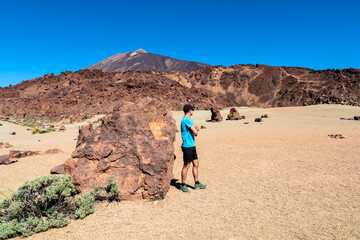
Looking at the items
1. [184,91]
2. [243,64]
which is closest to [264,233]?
[184,91]

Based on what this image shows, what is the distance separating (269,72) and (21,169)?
70136 mm

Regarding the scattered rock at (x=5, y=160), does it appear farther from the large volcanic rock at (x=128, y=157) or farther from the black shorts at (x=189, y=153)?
the black shorts at (x=189, y=153)

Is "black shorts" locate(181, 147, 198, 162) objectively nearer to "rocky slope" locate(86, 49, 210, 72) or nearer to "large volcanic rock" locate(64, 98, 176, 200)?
"large volcanic rock" locate(64, 98, 176, 200)

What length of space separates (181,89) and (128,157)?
36.0 meters

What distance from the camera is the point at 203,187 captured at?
482 cm

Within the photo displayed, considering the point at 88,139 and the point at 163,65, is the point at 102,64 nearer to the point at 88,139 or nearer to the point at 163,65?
the point at 163,65

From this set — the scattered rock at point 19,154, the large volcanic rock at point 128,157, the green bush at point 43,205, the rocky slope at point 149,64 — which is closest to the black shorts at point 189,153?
the large volcanic rock at point 128,157

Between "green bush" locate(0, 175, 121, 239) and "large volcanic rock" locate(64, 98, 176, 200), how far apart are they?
263 mm

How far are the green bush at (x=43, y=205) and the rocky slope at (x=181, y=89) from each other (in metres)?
28.4

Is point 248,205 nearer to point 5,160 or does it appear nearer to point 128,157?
point 128,157

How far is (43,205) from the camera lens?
11.8 ft

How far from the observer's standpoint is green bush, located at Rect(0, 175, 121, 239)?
318cm

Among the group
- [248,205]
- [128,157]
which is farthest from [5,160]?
[248,205]

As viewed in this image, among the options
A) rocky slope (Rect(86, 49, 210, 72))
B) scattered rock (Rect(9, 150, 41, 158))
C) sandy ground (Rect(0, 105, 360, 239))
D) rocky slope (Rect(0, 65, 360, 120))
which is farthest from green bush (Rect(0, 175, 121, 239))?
rocky slope (Rect(86, 49, 210, 72))
